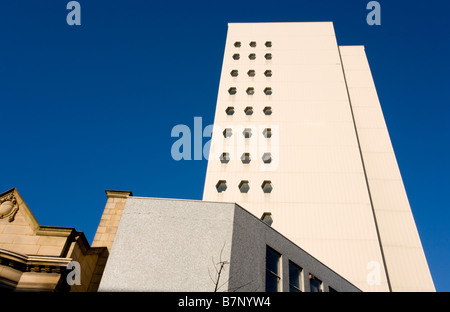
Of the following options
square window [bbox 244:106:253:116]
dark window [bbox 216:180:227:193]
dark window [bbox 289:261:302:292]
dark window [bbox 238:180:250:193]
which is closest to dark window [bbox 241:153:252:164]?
dark window [bbox 238:180:250:193]

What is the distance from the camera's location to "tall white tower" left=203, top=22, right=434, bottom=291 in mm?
25672

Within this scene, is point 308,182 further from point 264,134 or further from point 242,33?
point 242,33

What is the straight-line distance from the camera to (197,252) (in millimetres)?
12242

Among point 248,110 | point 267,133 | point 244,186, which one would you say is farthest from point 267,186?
point 248,110

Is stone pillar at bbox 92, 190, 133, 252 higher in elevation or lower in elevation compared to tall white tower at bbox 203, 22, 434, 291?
lower

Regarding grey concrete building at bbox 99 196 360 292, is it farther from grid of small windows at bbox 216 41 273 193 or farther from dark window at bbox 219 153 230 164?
dark window at bbox 219 153 230 164

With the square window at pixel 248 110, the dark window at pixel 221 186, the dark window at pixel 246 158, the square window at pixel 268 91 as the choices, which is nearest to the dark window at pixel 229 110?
the square window at pixel 248 110

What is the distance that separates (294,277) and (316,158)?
731 inches

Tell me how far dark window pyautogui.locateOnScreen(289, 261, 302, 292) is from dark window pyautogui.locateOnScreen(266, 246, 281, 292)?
2.78 ft

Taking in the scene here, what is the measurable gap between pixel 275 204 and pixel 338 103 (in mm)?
15369

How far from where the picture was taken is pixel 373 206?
30.0m

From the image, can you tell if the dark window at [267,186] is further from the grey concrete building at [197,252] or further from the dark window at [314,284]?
the grey concrete building at [197,252]
